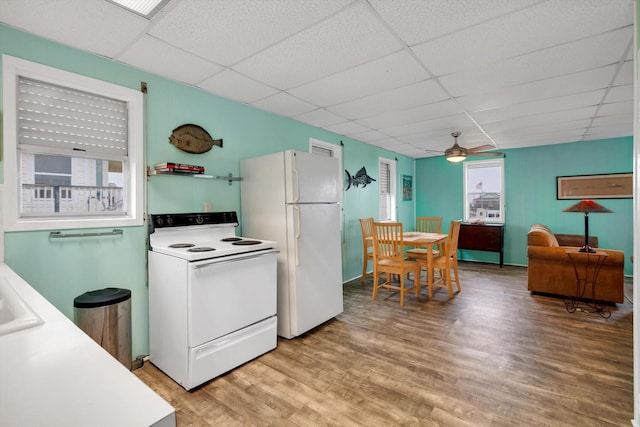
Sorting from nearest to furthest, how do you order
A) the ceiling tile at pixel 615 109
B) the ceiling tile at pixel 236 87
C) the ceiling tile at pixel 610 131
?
the ceiling tile at pixel 236 87 < the ceiling tile at pixel 615 109 < the ceiling tile at pixel 610 131

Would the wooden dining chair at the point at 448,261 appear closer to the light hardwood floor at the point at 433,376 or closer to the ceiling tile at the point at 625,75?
the light hardwood floor at the point at 433,376

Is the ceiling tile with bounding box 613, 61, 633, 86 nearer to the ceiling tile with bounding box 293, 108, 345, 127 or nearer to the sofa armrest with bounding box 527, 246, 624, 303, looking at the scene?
the sofa armrest with bounding box 527, 246, 624, 303

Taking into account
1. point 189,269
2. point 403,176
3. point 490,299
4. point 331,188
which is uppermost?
point 403,176

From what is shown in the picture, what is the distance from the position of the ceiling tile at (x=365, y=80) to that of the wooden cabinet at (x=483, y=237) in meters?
4.27

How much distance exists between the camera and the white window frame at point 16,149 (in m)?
1.89

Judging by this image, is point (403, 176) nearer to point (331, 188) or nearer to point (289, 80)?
point (331, 188)

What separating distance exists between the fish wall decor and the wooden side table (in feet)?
14.4

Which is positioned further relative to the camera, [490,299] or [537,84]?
[490,299]

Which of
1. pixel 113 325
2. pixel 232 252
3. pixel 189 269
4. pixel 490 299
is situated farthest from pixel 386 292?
pixel 113 325

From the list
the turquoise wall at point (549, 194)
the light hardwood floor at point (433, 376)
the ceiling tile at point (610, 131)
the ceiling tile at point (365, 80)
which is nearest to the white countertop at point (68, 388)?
the light hardwood floor at point (433, 376)

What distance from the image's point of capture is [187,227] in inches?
105

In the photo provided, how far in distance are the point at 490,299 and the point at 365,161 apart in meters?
2.86

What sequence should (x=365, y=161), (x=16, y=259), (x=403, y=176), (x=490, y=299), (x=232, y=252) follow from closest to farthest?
(x=16, y=259), (x=232, y=252), (x=490, y=299), (x=365, y=161), (x=403, y=176)

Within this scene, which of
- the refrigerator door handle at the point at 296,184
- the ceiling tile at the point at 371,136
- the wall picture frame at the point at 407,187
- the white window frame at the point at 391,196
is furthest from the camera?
the wall picture frame at the point at 407,187
